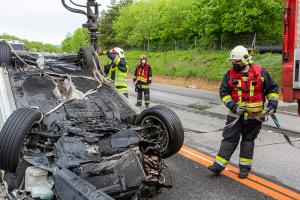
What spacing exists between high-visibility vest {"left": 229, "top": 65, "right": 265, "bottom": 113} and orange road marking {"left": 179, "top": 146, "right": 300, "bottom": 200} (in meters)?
0.92

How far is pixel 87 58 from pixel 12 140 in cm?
278

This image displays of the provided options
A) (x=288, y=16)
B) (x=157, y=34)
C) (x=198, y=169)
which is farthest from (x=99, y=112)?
(x=157, y=34)

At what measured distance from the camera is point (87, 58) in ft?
21.1

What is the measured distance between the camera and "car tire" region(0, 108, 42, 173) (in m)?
3.87

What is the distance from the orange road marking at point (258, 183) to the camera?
4.73m

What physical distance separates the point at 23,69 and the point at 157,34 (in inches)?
1387

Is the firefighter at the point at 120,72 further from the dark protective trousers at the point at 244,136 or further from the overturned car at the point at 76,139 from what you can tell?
the dark protective trousers at the point at 244,136

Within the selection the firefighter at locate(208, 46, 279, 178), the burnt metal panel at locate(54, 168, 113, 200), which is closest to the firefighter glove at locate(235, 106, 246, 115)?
the firefighter at locate(208, 46, 279, 178)

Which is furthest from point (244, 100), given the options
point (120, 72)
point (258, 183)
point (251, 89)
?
point (120, 72)

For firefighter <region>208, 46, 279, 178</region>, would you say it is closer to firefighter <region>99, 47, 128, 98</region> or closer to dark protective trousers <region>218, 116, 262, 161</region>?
dark protective trousers <region>218, 116, 262, 161</region>

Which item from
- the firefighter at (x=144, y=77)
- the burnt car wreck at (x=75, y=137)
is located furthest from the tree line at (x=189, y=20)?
the burnt car wreck at (x=75, y=137)

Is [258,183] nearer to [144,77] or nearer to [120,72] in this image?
[120,72]

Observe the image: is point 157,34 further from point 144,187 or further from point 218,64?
point 144,187

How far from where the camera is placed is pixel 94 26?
845 cm
